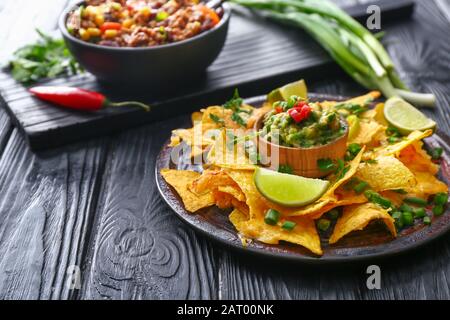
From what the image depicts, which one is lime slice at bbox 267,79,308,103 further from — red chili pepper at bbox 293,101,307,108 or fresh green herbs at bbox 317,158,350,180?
fresh green herbs at bbox 317,158,350,180

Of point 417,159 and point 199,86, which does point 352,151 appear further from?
point 199,86

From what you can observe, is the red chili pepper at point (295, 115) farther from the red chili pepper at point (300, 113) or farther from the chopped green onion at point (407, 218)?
the chopped green onion at point (407, 218)

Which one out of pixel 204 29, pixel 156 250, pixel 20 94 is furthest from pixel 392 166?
pixel 20 94

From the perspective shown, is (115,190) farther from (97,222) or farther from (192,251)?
(192,251)

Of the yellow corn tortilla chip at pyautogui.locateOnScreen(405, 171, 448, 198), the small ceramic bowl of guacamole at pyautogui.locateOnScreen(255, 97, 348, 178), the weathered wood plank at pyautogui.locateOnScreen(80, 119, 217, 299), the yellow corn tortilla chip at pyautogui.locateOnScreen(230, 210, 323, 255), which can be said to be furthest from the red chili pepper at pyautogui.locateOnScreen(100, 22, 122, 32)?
the yellow corn tortilla chip at pyautogui.locateOnScreen(405, 171, 448, 198)

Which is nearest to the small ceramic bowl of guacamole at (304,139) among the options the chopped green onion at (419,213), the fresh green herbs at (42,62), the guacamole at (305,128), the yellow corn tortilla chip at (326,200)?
the guacamole at (305,128)
